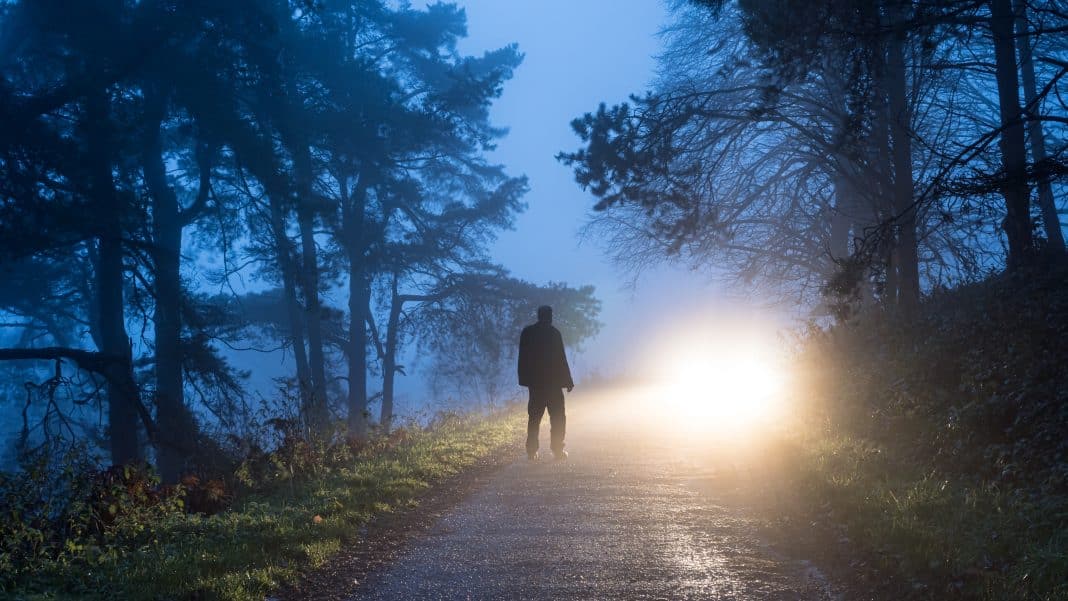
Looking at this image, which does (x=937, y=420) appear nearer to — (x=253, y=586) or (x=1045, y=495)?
(x=1045, y=495)

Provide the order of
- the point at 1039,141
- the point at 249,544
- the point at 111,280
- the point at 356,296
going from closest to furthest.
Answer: the point at 249,544
the point at 111,280
the point at 1039,141
the point at 356,296

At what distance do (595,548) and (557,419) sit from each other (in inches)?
198

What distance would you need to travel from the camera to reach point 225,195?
17484 millimetres

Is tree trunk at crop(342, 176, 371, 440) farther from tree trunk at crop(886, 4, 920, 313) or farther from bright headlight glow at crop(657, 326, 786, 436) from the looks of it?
tree trunk at crop(886, 4, 920, 313)

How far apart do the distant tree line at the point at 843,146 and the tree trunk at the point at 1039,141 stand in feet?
0.24

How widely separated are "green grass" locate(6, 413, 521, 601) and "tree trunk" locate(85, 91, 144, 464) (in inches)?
185

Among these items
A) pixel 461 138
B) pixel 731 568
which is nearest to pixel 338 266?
pixel 461 138

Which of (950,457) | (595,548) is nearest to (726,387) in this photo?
(950,457)

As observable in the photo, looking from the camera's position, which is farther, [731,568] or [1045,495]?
[1045,495]

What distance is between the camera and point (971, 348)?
9508 millimetres

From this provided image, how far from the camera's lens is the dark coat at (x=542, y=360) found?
10711 mm

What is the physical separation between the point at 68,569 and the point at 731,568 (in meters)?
4.70

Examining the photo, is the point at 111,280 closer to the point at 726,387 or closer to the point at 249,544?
the point at 249,544

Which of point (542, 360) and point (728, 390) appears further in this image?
point (728, 390)
